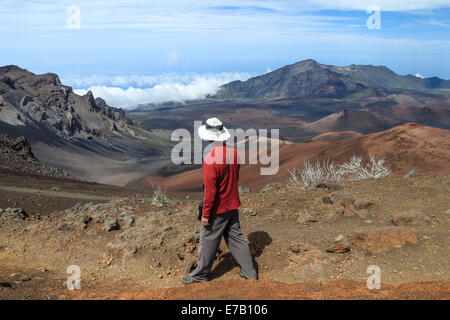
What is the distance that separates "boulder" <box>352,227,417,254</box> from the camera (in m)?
4.65

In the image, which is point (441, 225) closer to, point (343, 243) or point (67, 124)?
point (343, 243)

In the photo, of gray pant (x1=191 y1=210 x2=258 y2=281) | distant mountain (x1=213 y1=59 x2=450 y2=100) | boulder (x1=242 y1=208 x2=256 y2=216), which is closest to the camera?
gray pant (x1=191 y1=210 x2=258 y2=281)

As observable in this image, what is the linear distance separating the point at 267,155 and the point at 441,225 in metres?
22.7

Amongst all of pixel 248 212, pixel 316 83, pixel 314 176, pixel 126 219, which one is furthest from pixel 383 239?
pixel 316 83

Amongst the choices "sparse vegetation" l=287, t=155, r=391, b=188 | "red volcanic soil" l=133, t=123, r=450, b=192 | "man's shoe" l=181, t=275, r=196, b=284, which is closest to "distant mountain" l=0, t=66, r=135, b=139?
"red volcanic soil" l=133, t=123, r=450, b=192

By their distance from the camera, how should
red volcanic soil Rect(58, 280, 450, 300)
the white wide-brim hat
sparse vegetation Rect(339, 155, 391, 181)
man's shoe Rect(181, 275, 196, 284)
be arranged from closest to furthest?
red volcanic soil Rect(58, 280, 450, 300)
the white wide-brim hat
man's shoe Rect(181, 275, 196, 284)
sparse vegetation Rect(339, 155, 391, 181)

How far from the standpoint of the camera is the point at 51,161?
37562mm

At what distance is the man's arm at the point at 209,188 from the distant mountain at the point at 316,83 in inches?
6216

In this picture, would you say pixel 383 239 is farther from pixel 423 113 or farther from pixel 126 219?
A: pixel 423 113

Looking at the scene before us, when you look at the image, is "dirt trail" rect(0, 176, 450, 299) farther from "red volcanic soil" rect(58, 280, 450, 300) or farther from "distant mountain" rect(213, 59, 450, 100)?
"distant mountain" rect(213, 59, 450, 100)

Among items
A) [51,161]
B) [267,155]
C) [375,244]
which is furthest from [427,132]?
[51,161]

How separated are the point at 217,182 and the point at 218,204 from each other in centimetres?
23

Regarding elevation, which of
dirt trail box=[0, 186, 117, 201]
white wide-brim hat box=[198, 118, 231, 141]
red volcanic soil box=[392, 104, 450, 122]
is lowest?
dirt trail box=[0, 186, 117, 201]

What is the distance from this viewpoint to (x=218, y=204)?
13.6 feet
